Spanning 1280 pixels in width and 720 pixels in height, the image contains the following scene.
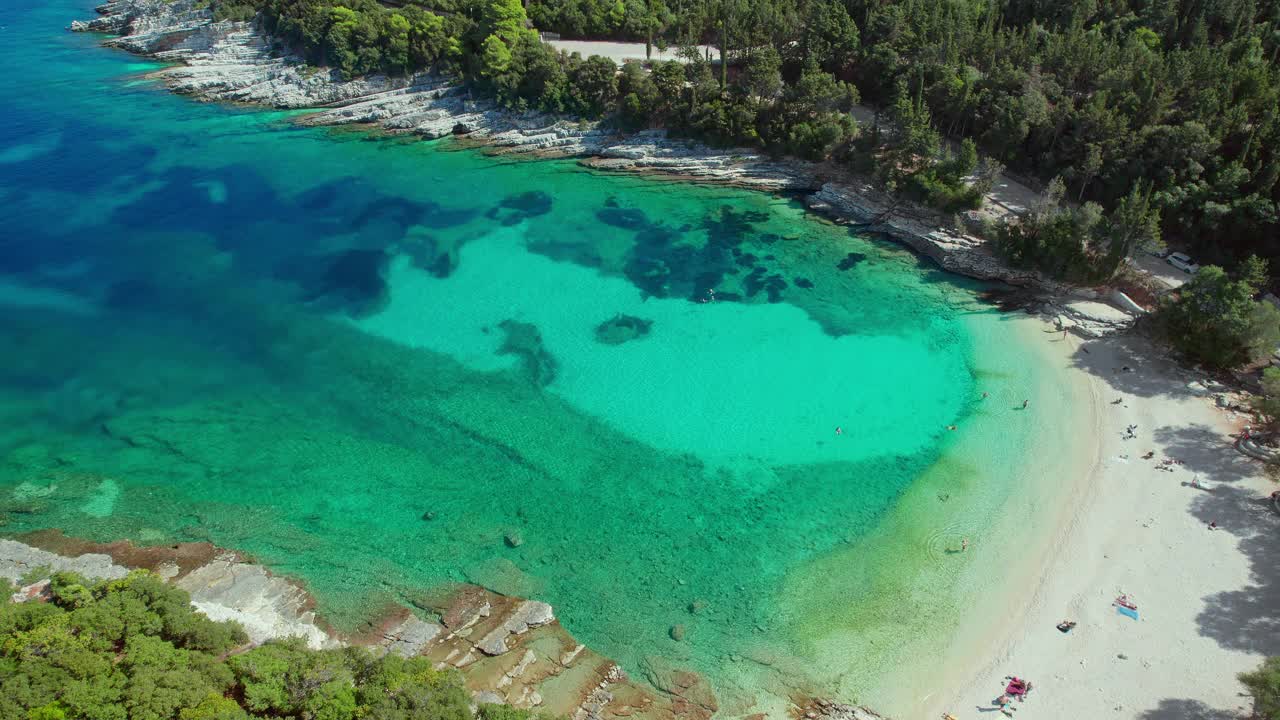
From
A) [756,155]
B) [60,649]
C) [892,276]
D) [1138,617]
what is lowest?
[1138,617]

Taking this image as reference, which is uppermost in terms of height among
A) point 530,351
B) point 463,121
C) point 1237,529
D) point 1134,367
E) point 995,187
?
point 463,121

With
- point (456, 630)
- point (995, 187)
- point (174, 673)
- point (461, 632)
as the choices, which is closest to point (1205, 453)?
point (995, 187)

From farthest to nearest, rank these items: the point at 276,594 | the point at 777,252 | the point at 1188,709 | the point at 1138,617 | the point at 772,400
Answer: the point at 777,252
the point at 772,400
the point at 276,594
the point at 1138,617
the point at 1188,709

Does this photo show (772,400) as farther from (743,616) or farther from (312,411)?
(312,411)

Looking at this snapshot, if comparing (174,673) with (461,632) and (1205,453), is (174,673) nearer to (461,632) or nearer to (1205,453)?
(461,632)

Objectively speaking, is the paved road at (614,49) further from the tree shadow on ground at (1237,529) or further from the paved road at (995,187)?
the tree shadow on ground at (1237,529)

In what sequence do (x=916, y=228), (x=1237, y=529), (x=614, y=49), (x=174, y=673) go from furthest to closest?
(x=614, y=49)
(x=916, y=228)
(x=1237, y=529)
(x=174, y=673)

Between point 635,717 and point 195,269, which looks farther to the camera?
point 195,269

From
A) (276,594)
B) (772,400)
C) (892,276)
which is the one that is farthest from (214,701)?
(892,276)
